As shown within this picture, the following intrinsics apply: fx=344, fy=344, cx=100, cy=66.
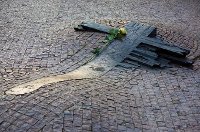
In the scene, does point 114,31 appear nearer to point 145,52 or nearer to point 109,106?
point 145,52

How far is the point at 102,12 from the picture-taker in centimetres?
1348

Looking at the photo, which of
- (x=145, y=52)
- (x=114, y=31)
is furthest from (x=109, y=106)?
(x=114, y=31)

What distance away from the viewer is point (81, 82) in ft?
24.5

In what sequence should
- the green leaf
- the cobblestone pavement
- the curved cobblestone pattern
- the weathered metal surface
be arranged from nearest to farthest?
the curved cobblestone pattern < the cobblestone pavement < the weathered metal surface < the green leaf

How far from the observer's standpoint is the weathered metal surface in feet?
29.8

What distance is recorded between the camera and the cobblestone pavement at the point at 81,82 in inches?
246

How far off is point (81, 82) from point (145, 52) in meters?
2.63

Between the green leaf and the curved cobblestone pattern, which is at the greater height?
the green leaf

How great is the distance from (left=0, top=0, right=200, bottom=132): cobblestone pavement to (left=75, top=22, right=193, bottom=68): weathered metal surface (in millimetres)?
312

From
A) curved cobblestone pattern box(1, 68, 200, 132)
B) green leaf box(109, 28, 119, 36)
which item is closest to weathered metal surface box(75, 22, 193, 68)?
green leaf box(109, 28, 119, 36)

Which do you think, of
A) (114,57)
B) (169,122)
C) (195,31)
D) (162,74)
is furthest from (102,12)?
(169,122)

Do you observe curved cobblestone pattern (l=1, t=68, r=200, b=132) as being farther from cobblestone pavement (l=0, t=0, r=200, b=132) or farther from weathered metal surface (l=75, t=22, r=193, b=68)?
weathered metal surface (l=75, t=22, r=193, b=68)

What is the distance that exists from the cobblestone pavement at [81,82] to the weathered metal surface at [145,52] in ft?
1.02

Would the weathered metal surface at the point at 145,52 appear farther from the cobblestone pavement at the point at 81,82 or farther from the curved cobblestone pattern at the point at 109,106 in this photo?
the curved cobblestone pattern at the point at 109,106
